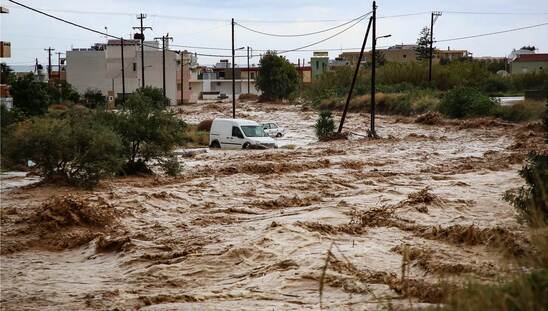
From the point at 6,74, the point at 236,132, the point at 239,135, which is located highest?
the point at 6,74

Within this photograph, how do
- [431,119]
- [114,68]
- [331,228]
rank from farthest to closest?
1. [114,68]
2. [431,119]
3. [331,228]

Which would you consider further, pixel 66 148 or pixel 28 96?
pixel 28 96

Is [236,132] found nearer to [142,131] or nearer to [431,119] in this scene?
[142,131]

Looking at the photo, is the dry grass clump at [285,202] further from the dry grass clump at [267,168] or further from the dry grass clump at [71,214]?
the dry grass clump at [267,168]

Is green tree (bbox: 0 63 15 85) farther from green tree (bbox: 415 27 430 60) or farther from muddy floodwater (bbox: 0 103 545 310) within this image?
green tree (bbox: 415 27 430 60)

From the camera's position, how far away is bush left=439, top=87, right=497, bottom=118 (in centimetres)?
5509

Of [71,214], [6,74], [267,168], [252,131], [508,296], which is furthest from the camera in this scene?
[6,74]

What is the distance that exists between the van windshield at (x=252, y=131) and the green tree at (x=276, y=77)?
6241 cm

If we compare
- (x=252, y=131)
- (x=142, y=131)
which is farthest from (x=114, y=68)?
(x=142, y=131)

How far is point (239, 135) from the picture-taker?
1555 inches

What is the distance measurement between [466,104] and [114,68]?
2221 inches

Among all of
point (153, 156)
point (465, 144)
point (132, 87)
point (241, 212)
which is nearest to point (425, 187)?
point (241, 212)

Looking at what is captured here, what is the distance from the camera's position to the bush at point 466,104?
181ft

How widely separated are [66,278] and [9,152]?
9.78 m
